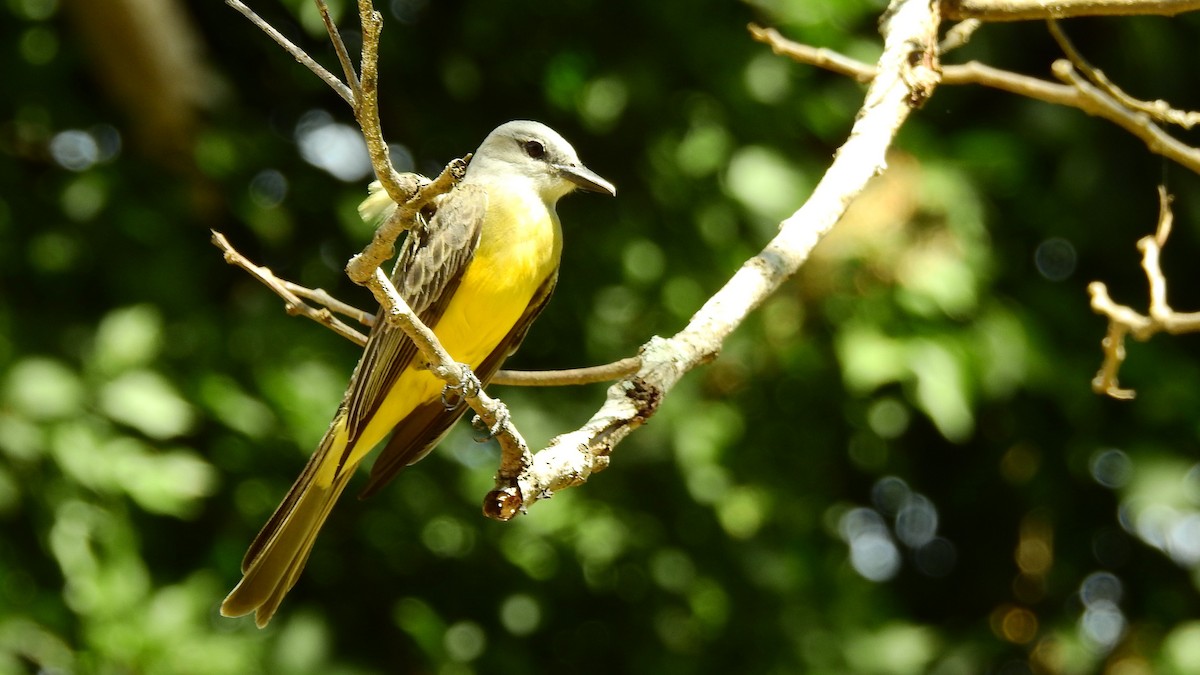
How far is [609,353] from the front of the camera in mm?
4711

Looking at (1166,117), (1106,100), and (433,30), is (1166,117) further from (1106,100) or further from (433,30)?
(433,30)

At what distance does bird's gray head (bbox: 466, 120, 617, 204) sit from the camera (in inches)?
160

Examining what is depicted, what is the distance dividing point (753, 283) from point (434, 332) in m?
1.43

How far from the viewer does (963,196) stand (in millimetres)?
4441

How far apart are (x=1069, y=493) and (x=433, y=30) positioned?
291 cm

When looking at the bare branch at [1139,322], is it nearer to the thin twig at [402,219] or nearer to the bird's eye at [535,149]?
the thin twig at [402,219]

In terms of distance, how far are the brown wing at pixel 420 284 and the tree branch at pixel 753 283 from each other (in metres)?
1.10

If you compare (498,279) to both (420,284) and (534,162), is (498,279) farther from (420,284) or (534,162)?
(534,162)

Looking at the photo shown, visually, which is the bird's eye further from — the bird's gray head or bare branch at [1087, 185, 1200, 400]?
bare branch at [1087, 185, 1200, 400]

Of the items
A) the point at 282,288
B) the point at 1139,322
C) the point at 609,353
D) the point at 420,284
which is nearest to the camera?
the point at 1139,322

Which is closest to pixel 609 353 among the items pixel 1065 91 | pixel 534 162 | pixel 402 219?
pixel 534 162

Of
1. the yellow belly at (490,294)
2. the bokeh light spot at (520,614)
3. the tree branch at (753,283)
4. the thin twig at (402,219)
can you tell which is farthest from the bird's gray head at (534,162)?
the thin twig at (402,219)

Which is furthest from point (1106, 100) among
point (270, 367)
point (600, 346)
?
point (270, 367)

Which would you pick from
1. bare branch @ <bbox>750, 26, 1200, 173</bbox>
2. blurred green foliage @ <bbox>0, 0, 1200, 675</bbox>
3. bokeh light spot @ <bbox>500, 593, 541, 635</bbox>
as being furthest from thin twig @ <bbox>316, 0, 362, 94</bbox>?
bokeh light spot @ <bbox>500, 593, 541, 635</bbox>
